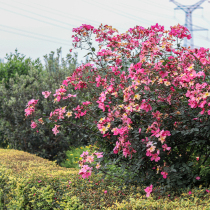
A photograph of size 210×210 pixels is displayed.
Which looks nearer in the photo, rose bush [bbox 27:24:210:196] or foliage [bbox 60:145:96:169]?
rose bush [bbox 27:24:210:196]

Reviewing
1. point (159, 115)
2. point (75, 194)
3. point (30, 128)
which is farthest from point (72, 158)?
point (159, 115)

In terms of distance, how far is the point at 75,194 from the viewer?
124 inches

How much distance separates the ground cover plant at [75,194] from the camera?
2.62 meters

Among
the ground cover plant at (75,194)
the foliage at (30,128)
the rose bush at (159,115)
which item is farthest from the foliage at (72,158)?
the rose bush at (159,115)

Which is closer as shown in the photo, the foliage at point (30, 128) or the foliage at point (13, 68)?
the foliage at point (30, 128)

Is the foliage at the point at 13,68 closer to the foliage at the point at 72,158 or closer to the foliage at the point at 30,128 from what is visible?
the foliage at the point at 30,128

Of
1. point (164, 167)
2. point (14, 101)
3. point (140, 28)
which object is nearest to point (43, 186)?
point (164, 167)

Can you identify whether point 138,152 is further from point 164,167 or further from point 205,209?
point 205,209

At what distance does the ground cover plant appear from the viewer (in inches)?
103

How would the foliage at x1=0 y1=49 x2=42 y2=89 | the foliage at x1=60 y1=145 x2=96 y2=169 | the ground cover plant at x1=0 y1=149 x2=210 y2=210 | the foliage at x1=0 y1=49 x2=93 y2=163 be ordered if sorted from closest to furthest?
the ground cover plant at x1=0 y1=149 x2=210 y2=210 < the foliage at x1=60 y1=145 x2=96 y2=169 < the foliage at x1=0 y1=49 x2=93 y2=163 < the foliage at x1=0 y1=49 x2=42 y2=89

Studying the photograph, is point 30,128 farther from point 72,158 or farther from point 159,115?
point 159,115

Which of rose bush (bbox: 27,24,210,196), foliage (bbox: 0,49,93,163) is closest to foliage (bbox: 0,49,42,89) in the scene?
foliage (bbox: 0,49,93,163)

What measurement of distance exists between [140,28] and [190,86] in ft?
5.25

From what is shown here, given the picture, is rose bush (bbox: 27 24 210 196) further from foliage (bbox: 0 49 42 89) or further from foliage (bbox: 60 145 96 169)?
foliage (bbox: 0 49 42 89)
